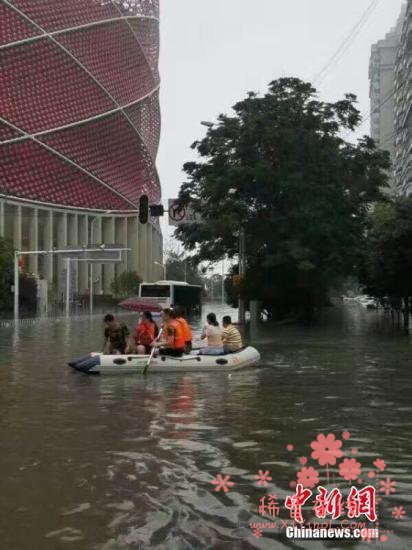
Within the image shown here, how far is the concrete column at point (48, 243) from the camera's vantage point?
90875mm

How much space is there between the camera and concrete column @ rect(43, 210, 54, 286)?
298 feet

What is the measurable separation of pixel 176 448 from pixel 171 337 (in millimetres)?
9518

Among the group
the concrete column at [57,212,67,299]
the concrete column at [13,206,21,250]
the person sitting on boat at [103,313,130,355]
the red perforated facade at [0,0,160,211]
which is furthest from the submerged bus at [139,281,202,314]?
the person sitting on boat at [103,313,130,355]

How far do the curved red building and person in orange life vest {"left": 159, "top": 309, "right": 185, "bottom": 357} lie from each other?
202ft

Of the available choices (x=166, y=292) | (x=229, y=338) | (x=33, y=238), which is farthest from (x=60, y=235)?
(x=229, y=338)

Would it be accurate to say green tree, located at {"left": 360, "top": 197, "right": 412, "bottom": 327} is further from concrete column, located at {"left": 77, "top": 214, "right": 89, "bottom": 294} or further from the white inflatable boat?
concrete column, located at {"left": 77, "top": 214, "right": 89, "bottom": 294}

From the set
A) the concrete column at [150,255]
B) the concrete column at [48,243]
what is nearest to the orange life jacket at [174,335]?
the concrete column at [48,243]

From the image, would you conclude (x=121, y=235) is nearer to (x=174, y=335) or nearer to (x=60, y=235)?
(x=60, y=235)

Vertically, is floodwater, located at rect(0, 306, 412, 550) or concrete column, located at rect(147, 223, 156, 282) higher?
concrete column, located at rect(147, 223, 156, 282)

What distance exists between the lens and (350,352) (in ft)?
87.0

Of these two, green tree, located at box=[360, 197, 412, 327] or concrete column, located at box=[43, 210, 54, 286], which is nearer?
green tree, located at box=[360, 197, 412, 327]

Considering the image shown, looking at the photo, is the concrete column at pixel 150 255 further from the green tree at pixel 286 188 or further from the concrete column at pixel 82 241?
the green tree at pixel 286 188

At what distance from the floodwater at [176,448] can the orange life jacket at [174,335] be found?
1139 millimetres

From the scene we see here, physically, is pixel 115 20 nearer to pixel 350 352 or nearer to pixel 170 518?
pixel 350 352
